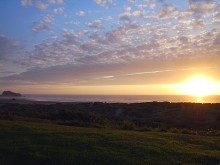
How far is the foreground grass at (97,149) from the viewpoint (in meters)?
14.1

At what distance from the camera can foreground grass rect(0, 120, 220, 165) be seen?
14070 millimetres

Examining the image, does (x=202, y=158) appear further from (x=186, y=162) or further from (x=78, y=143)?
(x=78, y=143)

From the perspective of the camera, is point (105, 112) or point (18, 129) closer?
point (18, 129)

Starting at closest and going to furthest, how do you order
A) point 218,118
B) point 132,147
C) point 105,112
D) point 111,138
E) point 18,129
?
1. point 132,147
2. point 111,138
3. point 18,129
4. point 218,118
5. point 105,112

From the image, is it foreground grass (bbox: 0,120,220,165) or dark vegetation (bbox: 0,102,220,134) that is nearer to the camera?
foreground grass (bbox: 0,120,220,165)

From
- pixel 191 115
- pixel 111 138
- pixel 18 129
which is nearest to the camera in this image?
pixel 111 138

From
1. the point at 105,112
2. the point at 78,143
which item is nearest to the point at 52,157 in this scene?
the point at 78,143

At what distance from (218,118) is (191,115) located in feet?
19.3

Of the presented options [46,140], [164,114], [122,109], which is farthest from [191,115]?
[46,140]

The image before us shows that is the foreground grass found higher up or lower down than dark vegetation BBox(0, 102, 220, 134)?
lower down

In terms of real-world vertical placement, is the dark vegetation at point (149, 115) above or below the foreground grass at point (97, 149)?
above

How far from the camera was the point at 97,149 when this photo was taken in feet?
51.9

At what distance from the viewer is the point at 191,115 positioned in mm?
49250

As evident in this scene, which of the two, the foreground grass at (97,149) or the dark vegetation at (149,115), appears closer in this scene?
the foreground grass at (97,149)
